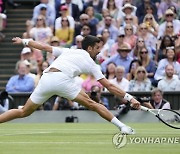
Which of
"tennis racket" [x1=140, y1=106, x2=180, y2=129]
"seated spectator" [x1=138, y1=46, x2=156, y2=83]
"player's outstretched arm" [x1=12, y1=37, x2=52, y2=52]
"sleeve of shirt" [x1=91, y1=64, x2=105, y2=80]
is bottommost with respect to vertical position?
"seated spectator" [x1=138, y1=46, x2=156, y2=83]

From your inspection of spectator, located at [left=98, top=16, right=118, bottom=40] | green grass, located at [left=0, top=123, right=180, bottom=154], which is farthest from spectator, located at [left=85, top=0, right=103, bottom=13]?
green grass, located at [left=0, top=123, right=180, bottom=154]

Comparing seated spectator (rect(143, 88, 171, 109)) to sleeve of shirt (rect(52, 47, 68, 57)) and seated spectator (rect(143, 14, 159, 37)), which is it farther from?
sleeve of shirt (rect(52, 47, 68, 57))

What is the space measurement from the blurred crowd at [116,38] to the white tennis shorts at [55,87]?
5.96 meters

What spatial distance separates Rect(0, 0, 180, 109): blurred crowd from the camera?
20906mm

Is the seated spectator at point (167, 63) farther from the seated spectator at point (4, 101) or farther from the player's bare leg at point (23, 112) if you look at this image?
the player's bare leg at point (23, 112)

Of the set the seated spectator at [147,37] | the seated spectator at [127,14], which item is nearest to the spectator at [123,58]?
the seated spectator at [147,37]

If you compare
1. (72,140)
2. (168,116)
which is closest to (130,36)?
(168,116)

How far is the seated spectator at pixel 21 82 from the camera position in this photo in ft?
69.9

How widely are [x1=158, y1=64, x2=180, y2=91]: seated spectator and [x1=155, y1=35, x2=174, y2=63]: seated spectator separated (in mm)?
1230

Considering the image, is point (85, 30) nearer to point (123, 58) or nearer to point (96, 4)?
point (123, 58)

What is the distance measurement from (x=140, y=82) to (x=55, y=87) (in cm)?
710

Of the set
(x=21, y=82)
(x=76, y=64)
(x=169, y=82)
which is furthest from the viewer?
(x=21, y=82)

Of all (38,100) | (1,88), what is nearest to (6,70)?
(1,88)

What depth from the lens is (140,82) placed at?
67.7ft
